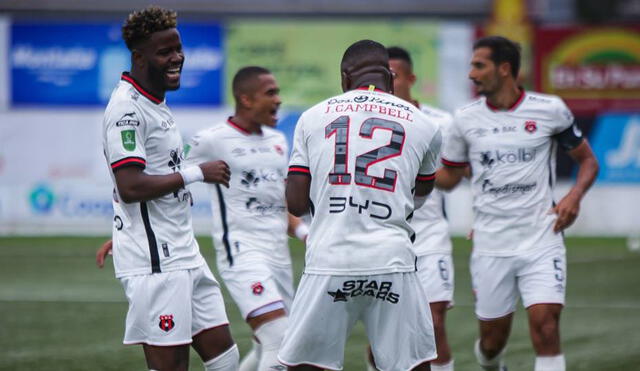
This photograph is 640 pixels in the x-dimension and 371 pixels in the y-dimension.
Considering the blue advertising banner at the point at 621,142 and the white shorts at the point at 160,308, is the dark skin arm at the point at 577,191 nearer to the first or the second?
the white shorts at the point at 160,308

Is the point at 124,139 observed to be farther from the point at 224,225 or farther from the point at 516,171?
the point at 516,171

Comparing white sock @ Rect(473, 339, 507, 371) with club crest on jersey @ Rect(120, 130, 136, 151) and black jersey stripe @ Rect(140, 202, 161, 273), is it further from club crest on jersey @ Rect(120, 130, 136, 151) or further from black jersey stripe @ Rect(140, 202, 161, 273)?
club crest on jersey @ Rect(120, 130, 136, 151)

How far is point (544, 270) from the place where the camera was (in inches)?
309

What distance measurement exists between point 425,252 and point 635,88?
15.5 m

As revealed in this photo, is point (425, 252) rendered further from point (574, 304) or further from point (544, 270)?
point (574, 304)

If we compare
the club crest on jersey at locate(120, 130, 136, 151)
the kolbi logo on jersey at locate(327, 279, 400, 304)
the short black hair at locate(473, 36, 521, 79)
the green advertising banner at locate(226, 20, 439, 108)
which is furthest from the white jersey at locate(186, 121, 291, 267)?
the green advertising banner at locate(226, 20, 439, 108)

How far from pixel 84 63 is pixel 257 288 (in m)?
16.3

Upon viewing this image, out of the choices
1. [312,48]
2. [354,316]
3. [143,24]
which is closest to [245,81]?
[143,24]

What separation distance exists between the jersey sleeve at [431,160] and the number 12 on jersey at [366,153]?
25 centimetres

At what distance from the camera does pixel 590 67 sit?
75.2ft

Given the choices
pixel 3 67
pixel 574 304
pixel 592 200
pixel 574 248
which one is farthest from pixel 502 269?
pixel 3 67

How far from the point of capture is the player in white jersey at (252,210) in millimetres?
8094

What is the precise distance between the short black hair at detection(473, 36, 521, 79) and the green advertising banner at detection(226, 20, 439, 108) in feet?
48.4

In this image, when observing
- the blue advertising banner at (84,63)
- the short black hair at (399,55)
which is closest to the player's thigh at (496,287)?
the short black hair at (399,55)
